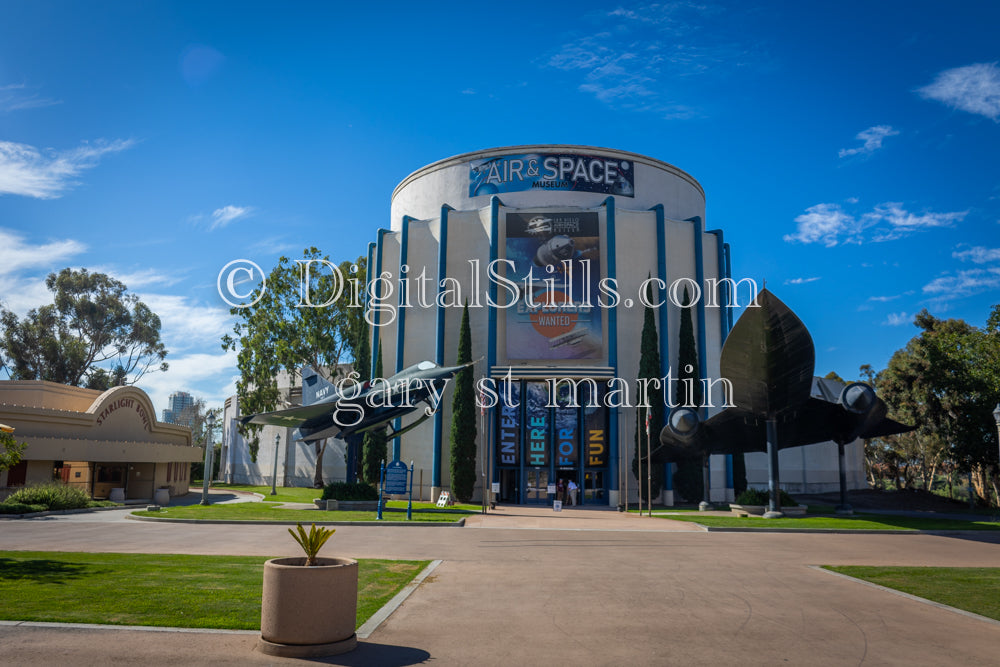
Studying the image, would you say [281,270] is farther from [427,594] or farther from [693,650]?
[693,650]

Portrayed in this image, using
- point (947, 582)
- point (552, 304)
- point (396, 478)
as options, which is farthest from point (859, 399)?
point (396, 478)

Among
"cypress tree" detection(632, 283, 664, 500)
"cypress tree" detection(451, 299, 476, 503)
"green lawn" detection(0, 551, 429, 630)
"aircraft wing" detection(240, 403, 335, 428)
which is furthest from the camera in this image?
"cypress tree" detection(632, 283, 664, 500)

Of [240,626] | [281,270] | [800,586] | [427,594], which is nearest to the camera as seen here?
[240,626]

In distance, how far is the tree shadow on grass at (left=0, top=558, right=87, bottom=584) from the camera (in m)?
11.4

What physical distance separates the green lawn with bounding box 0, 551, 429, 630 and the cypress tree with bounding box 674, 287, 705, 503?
2955 centimetres

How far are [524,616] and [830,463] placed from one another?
49.9 metres

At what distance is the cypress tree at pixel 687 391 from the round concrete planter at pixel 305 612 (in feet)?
118

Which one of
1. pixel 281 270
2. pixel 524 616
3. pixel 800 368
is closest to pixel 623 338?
pixel 800 368

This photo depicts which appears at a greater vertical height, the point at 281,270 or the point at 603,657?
the point at 281,270

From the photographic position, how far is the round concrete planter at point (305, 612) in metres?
7.70

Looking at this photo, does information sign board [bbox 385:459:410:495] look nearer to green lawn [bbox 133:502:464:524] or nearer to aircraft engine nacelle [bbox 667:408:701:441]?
green lawn [bbox 133:502:464:524]

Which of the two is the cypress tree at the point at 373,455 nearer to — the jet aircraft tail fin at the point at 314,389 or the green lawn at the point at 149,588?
the jet aircraft tail fin at the point at 314,389

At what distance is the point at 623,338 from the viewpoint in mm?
43938

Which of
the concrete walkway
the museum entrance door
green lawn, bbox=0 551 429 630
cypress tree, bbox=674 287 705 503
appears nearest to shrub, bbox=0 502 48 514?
the concrete walkway
